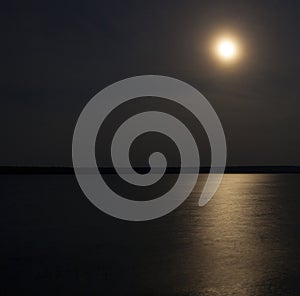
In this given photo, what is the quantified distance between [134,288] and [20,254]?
10863 millimetres

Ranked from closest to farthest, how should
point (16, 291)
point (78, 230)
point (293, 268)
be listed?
point (16, 291) → point (293, 268) → point (78, 230)

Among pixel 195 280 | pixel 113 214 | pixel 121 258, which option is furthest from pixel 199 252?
pixel 113 214

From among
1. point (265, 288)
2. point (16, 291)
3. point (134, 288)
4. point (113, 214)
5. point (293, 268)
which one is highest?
point (113, 214)

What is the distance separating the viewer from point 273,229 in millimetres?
42062

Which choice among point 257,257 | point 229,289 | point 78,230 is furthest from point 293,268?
point 78,230

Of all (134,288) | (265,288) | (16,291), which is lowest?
(16,291)

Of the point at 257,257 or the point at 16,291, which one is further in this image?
the point at 257,257

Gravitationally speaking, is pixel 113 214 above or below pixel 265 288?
above

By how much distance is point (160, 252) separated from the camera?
1155 inches

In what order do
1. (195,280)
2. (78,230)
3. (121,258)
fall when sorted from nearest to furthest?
(195,280), (121,258), (78,230)

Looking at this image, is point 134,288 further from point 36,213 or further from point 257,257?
point 36,213

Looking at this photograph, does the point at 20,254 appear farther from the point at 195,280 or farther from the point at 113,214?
the point at 113,214

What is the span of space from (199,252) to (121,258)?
5.26 meters

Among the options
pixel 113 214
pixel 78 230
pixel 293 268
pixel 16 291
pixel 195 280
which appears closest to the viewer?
pixel 16 291
